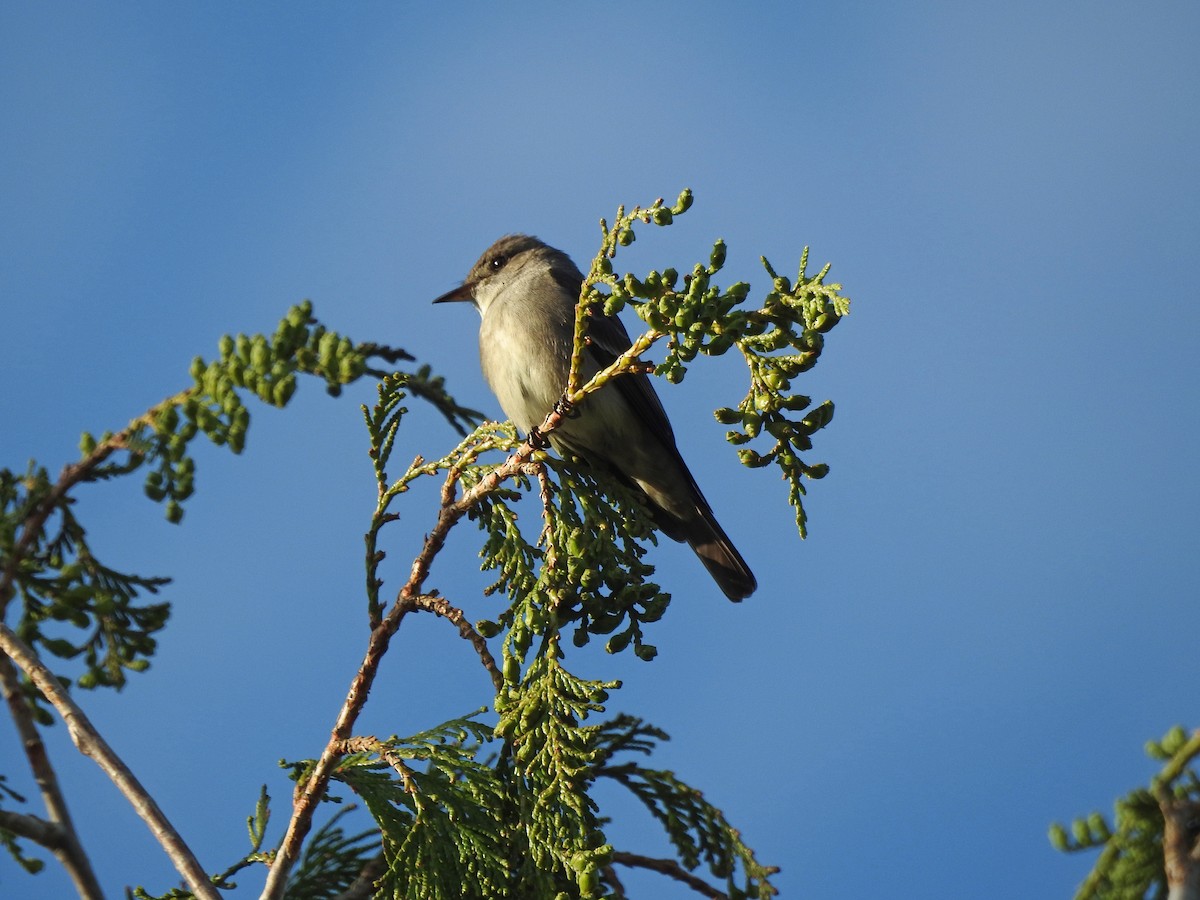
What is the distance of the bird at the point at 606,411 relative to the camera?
21.2 ft

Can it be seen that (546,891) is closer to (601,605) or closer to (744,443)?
(601,605)

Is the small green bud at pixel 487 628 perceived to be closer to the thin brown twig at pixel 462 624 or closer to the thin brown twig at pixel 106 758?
the thin brown twig at pixel 462 624

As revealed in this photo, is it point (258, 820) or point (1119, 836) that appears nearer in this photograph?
point (1119, 836)

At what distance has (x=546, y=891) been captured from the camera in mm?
3406

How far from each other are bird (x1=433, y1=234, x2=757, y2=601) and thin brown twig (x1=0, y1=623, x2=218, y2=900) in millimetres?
3507

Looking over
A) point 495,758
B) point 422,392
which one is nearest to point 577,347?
point 422,392

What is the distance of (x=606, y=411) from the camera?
637cm

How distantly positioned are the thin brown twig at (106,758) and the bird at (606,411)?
351 cm

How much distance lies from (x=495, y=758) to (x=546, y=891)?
0.83 m

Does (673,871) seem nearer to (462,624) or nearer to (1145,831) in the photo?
(462,624)

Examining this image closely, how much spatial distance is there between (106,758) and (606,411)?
3938mm

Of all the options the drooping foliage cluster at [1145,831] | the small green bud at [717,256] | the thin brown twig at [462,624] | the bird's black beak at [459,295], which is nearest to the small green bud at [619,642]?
the thin brown twig at [462,624]

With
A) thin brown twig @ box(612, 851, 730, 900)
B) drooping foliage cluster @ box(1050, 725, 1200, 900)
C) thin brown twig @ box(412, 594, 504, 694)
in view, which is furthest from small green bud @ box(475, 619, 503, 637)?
drooping foliage cluster @ box(1050, 725, 1200, 900)

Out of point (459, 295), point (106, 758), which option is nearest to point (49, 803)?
point (106, 758)
